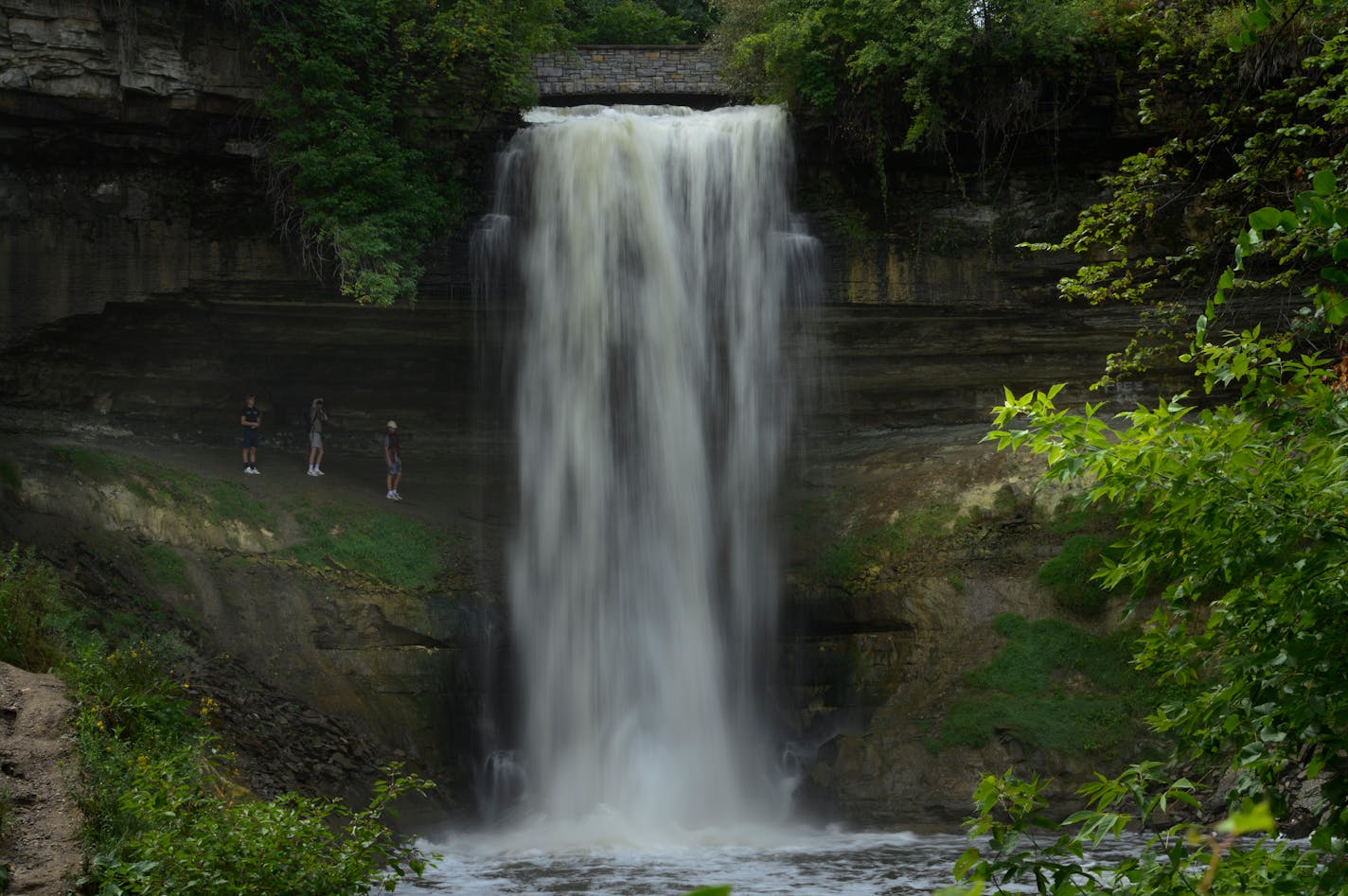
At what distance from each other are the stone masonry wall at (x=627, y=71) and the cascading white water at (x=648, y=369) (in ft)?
15.4

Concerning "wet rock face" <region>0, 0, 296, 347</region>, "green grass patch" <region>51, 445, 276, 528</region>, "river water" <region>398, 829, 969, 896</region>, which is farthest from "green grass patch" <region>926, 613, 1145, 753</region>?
"wet rock face" <region>0, 0, 296, 347</region>

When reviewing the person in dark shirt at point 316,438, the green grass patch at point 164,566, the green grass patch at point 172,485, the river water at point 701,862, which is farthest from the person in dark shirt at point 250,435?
the river water at point 701,862

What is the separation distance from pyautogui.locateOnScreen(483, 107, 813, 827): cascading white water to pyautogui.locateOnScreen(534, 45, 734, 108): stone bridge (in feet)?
14.9

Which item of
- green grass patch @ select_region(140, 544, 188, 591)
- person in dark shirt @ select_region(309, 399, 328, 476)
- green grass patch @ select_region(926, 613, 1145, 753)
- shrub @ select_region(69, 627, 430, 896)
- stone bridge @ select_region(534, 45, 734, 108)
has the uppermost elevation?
stone bridge @ select_region(534, 45, 734, 108)

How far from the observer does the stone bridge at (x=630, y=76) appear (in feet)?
83.7

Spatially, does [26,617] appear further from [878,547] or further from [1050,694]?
[1050,694]

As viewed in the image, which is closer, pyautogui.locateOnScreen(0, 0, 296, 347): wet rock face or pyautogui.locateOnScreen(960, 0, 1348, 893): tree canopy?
pyautogui.locateOnScreen(960, 0, 1348, 893): tree canopy

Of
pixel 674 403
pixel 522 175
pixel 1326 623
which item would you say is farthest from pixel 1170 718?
pixel 522 175

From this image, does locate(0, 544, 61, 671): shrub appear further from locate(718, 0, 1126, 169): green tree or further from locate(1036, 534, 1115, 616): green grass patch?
locate(1036, 534, 1115, 616): green grass patch

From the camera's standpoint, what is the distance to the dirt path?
26.1 ft

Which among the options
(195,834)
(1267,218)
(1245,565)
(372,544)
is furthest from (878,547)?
(1267,218)

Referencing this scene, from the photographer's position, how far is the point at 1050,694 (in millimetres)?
17719

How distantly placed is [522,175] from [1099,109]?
958 cm

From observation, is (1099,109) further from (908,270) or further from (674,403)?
(674,403)
